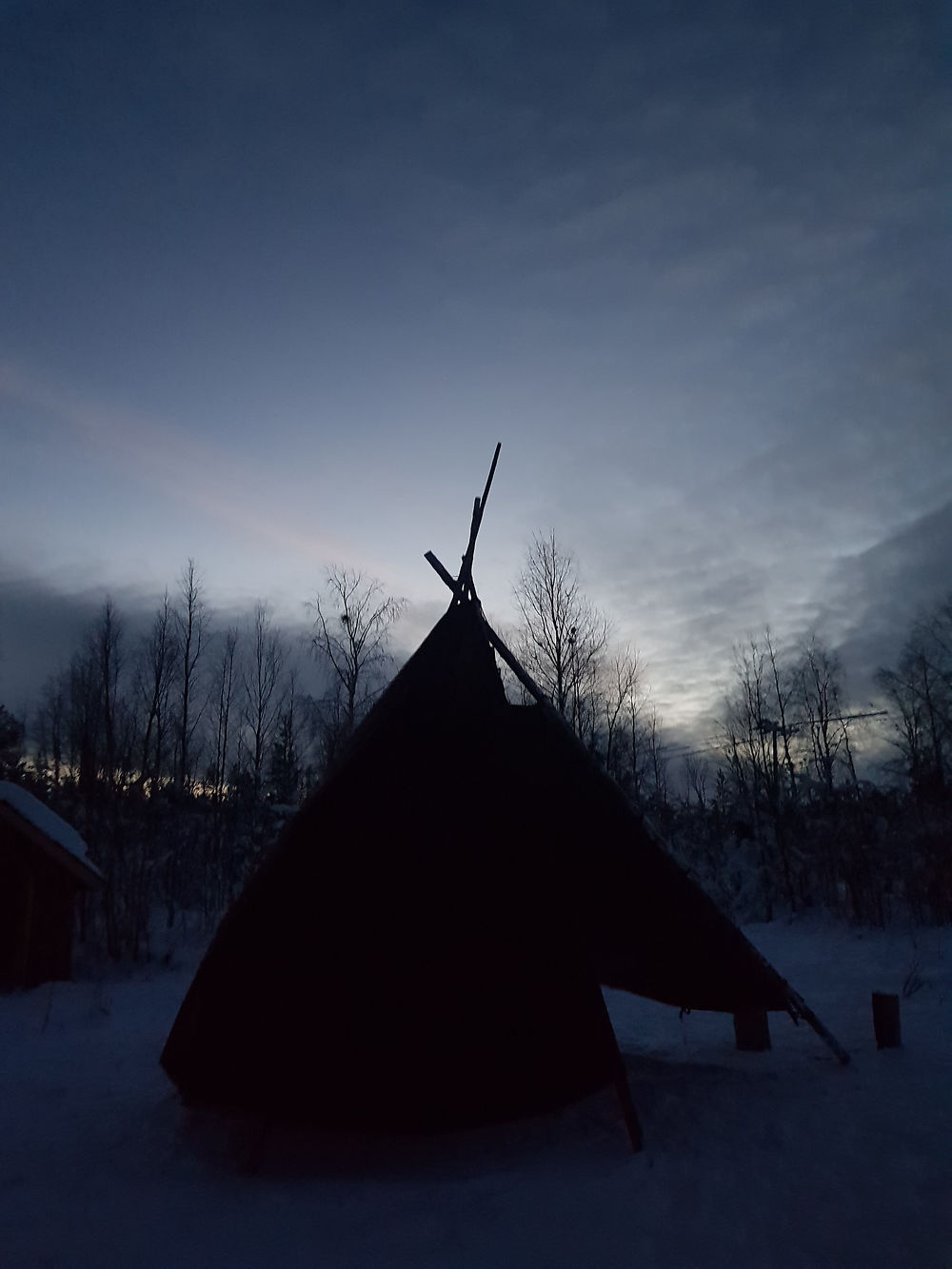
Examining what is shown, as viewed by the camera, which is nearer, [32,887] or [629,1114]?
[629,1114]

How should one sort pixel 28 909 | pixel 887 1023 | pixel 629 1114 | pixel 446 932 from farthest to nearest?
pixel 28 909 < pixel 887 1023 < pixel 446 932 < pixel 629 1114

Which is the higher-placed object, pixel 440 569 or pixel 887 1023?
pixel 440 569

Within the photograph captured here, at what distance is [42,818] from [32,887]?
116 centimetres

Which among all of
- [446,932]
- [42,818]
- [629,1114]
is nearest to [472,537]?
[446,932]

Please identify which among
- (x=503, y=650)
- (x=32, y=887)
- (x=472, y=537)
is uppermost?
(x=472, y=537)

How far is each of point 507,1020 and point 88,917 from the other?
17.3m

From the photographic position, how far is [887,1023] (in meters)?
7.30

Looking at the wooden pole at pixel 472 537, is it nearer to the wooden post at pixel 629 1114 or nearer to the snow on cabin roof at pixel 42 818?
the wooden post at pixel 629 1114

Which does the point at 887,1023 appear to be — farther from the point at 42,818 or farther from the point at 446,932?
the point at 42,818

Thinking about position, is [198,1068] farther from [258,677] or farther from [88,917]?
[258,677]

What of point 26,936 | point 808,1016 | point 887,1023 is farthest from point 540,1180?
point 26,936

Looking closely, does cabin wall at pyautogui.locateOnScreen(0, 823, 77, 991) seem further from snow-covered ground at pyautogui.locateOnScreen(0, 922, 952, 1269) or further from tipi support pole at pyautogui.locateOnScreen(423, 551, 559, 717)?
tipi support pole at pyautogui.locateOnScreen(423, 551, 559, 717)

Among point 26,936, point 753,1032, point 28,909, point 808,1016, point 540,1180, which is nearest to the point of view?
point 540,1180

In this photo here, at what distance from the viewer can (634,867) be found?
20.5 feet
